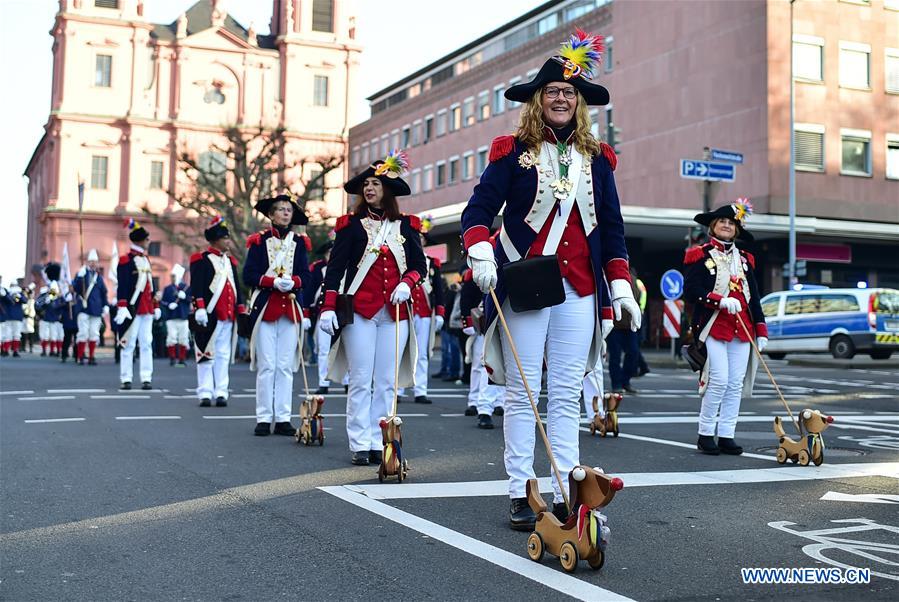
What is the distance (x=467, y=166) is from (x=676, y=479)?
177ft

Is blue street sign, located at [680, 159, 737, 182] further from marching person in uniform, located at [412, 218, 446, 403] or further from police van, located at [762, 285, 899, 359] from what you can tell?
marching person in uniform, located at [412, 218, 446, 403]

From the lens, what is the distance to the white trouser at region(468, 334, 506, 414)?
36.5 feet

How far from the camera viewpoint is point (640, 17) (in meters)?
47.6

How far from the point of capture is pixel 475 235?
17.6ft

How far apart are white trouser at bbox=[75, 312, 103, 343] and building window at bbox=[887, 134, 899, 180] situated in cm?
3114

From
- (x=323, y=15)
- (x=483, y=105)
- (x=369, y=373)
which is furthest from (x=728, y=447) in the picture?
(x=323, y=15)

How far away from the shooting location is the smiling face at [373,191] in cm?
810

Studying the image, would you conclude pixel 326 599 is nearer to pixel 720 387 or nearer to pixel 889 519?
pixel 889 519

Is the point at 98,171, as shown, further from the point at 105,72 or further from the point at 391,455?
the point at 391,455

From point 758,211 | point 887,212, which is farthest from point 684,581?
point 887,212

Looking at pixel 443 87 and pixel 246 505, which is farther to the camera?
pixel 443 87

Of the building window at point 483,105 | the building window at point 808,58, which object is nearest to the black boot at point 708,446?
the building window at point 808,58

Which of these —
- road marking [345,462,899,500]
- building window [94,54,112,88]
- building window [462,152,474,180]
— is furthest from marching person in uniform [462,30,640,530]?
building window [94,54,112,88]

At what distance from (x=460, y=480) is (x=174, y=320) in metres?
21.4
